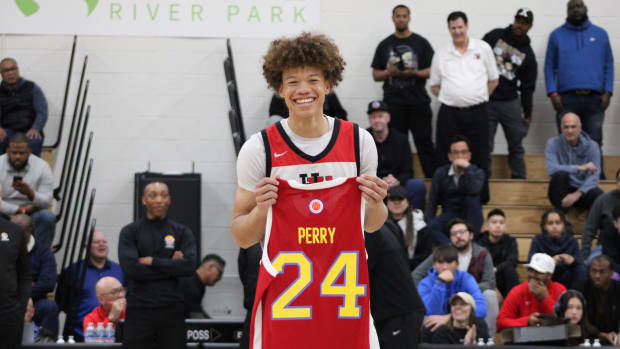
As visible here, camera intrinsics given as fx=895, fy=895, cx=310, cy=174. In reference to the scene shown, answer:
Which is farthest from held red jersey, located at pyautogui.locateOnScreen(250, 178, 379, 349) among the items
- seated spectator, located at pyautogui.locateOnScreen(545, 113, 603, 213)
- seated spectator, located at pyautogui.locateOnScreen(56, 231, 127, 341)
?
seated spectator, located at pyautogui.locateOnScreen(545, 113, 603, 213)

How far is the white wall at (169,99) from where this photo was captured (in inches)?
408

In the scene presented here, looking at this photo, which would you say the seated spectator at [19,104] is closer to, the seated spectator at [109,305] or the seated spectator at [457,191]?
the seated spectator at [109,305]

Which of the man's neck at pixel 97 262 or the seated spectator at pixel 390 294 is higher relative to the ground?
the man's neck at pixel 97 262

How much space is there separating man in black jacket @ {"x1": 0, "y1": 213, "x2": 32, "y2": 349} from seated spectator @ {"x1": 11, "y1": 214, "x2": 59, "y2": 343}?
177 cm

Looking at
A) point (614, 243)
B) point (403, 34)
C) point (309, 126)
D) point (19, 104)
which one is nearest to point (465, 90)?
point (403, 34)

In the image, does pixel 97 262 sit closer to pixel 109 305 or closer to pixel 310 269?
pixel 109 305

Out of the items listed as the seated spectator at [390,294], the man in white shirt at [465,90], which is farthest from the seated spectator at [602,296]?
the seated spectator at [390,294]

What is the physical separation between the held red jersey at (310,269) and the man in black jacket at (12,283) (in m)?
3.07

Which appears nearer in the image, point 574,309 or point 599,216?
point 574,309

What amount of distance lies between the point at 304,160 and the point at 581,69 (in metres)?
7.61

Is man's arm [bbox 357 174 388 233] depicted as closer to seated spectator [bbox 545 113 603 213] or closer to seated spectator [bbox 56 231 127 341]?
seated spectator [bbox 56 231 127 341]

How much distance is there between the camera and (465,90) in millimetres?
9406

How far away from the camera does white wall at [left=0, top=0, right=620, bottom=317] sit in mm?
10352

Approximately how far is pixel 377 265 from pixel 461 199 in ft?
12.3
